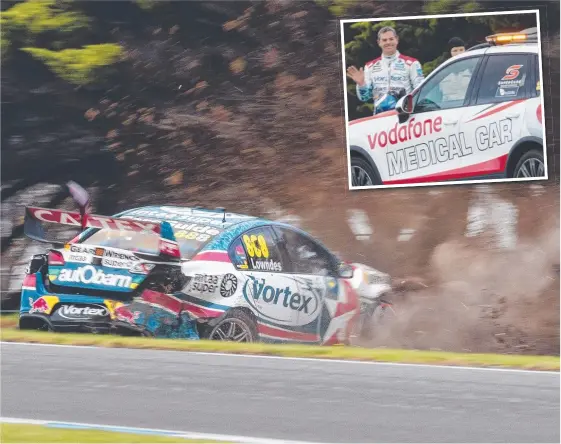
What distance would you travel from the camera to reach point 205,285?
1216 centimetres

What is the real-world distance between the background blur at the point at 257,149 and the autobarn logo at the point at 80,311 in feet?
4.08

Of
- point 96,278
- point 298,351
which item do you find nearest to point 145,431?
point 298,351

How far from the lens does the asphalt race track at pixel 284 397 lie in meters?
6.76

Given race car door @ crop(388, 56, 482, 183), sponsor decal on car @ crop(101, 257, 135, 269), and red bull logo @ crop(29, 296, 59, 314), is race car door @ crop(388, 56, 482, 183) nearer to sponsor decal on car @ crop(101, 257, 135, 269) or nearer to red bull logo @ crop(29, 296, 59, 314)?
sponsor decal on car @ crop(101, 257, 135, 269)

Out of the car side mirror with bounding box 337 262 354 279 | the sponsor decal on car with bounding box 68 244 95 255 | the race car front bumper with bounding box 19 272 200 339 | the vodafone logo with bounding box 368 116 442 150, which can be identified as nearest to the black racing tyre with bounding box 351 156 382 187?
the vodafone logo with bounding box 368 116 442 150

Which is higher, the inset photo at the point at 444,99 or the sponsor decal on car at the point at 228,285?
the inset photo at the point at 444,99

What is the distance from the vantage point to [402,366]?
386 inches

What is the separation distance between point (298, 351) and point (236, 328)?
146 cm

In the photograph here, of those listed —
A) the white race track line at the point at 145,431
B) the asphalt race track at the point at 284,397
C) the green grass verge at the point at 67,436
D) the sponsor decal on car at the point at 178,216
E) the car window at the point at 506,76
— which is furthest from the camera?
the sponsor decal on car at the point at 178,216

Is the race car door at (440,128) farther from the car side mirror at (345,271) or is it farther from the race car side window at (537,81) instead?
the car side mirror at (345,271)

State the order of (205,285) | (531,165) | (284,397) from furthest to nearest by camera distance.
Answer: (531,165)
(205,285)
(284,397)

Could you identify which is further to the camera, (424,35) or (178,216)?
(178,216)

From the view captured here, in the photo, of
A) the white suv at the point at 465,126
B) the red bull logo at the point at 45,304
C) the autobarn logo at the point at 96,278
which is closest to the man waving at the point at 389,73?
the white suv at the point at 465,126

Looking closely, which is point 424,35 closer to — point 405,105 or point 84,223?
point 405,105
